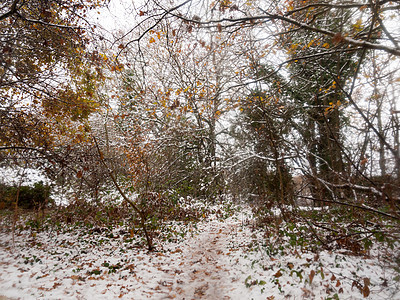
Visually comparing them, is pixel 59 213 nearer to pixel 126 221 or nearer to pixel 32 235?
pixel 32 235

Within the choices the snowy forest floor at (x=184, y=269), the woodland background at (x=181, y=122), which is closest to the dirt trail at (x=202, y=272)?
the snowy forest floor at (x=184, y=269)

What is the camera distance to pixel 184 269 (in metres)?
4.65

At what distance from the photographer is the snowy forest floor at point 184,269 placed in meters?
3.25

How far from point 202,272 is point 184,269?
42cm

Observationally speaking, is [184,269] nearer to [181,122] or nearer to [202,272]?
[202,272]

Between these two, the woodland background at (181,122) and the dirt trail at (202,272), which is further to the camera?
the woodland background at (181,122)

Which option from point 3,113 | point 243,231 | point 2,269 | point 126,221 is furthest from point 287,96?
point 2,269

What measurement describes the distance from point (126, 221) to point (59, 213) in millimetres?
2400

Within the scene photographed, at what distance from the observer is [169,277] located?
4.30 metres

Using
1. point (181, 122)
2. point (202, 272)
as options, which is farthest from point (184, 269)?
point (181, 122)

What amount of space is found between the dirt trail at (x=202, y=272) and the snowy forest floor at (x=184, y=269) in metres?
0.02

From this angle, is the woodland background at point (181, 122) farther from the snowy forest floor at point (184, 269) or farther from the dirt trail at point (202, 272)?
the dirt trail at point (202, 272)

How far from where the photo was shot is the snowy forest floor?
10.7ft

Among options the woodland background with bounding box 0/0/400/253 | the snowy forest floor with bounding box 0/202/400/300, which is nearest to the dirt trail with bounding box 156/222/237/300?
the snowy forest floor with bounding box 0/202/400/300
